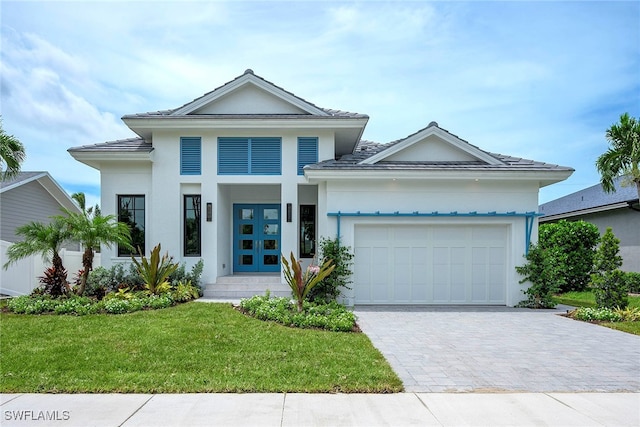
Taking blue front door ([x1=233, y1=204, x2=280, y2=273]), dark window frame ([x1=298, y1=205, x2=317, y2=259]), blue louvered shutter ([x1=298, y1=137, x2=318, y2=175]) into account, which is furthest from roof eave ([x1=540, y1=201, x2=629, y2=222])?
blue front door ([x1=233, y1=204, x2=280, y2=273])

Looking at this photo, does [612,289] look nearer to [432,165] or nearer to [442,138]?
[432,165]

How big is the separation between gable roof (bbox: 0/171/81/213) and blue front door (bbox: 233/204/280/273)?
10969 mm

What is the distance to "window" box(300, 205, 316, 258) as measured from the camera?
42.8 feet

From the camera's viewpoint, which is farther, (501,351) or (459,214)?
(459,214)

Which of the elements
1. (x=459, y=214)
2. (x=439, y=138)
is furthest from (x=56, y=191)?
(x=459, y=214)

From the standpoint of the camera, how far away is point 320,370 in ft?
17.5

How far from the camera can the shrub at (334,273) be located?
1041 cm

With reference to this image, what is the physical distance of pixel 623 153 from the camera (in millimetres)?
14102

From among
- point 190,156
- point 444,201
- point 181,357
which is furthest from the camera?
point 190,156

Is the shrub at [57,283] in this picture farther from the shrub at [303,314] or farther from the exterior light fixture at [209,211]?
the shrub at [303,314]

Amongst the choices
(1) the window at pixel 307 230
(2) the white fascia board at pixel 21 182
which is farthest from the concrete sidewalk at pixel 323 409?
(2) the white fascia board at pixel 21 182

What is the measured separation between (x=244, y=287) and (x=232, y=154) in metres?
4.28

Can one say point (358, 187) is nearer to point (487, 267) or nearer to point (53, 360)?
point (487, 267)

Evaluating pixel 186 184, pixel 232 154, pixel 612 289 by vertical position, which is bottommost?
pixel 612 289
